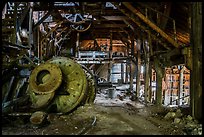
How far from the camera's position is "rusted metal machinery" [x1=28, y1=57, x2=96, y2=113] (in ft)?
23.3

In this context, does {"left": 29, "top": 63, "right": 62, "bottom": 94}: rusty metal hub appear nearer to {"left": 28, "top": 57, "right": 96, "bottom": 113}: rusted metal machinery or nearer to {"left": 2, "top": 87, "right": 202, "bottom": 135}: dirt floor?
{"left": 28, "top": 57, "right": 96, "bottom": 113}: rusted metal machinery

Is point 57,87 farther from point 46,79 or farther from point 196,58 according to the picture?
point 196,58

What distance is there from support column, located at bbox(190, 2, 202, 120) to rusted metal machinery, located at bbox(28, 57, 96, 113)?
3.34 m

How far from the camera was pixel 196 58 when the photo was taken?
239 inches

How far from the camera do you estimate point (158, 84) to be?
1067 centimetres

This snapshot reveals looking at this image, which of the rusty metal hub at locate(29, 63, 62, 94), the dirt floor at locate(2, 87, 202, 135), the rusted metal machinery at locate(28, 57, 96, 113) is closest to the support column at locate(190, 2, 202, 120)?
the dirt floor at locate(2, 87, 202, 135)

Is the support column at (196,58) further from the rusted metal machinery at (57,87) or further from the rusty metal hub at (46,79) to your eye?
the rusty metal hub at (46,79)

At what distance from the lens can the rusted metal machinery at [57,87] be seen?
7090mm

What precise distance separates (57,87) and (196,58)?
3.97 m

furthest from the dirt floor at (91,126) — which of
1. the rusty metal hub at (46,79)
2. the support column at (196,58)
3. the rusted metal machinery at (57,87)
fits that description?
the rusty metal hub at (46,79)

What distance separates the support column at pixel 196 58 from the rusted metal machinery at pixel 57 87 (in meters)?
3.34

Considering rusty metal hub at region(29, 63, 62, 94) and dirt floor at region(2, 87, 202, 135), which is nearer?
dirt floor at region(2, 87, 202, 135)

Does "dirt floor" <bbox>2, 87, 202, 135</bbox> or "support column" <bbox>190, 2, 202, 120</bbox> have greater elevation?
"support column" <bbox>190, 2, 202, 120</bbox>

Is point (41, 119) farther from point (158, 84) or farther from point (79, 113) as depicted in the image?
point (158, 84)
